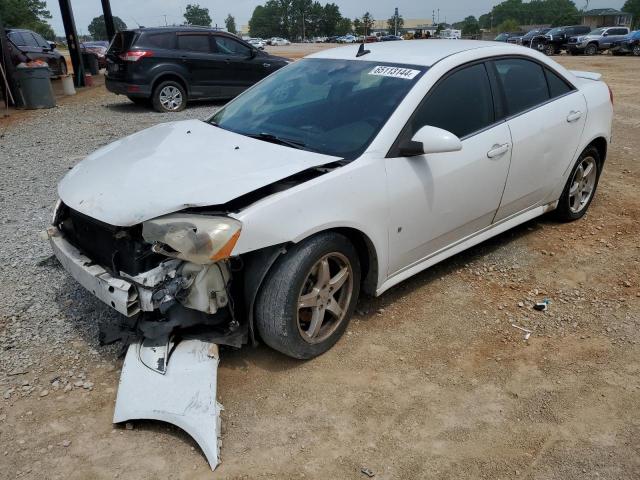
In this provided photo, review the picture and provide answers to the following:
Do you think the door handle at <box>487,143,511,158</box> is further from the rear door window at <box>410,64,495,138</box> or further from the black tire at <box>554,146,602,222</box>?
the black tire at <box>554,146,602,222</box>

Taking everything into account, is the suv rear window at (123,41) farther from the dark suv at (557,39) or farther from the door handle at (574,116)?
the dark suv at (557,39)

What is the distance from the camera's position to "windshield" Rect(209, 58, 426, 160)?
3.24m

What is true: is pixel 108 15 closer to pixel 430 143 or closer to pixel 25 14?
pixel 430 143

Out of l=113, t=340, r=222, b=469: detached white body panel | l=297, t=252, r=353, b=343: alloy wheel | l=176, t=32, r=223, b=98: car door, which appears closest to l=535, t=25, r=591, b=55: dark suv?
l=176, t=32, r=223, b=98: car door

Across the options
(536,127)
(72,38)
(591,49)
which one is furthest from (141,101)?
(591,49)

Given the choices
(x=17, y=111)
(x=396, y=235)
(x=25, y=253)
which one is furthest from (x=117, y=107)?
(x=396, y=235)

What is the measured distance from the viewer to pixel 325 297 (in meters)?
3.04

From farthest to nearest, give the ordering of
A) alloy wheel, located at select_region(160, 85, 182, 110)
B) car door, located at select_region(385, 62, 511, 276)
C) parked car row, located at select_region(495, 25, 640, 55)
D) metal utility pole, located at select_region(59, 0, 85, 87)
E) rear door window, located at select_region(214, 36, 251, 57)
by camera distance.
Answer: parked car row, located at select_region(495, 25, 640, 55), metal utility pole, located at select_region(59, 0, 85, 87), rear door window, located at select_region(214, 36, 251, 57), alloy wheel, located at select_region(160, 85, 182, 110), car door, located at select_region(385, 62, 511, 276)

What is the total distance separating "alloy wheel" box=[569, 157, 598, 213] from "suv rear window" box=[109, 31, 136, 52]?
9.22 meters

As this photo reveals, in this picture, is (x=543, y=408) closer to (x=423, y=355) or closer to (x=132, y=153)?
(x=423, y=355)

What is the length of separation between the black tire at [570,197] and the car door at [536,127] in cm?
25

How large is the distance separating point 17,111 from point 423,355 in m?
11.9

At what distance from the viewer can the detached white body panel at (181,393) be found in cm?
249

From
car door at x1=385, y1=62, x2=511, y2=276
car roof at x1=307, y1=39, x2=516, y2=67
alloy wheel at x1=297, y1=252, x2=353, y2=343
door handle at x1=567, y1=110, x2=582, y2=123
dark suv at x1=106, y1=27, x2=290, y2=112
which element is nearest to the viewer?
alloy wheel at x1=297, y1=252, x2=353, y2=343
